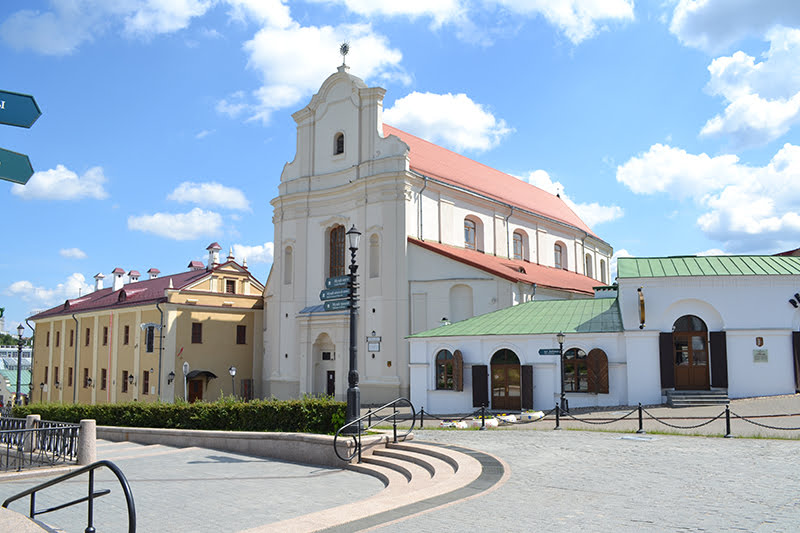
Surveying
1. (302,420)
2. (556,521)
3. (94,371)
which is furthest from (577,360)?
(94,371)

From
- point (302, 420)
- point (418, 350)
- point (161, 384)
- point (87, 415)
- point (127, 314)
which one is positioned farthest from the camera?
point (127, 314)

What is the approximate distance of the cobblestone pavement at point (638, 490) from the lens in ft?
25.7

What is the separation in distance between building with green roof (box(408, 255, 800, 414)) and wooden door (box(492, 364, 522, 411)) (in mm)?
40

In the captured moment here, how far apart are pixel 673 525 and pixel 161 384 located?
35.2 meters

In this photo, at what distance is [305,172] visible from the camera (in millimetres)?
38219

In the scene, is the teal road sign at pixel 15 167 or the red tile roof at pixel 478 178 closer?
the teal road sign at pixel 15 167

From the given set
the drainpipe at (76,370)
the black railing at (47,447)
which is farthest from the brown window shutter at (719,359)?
the drainpipe at (76,370)

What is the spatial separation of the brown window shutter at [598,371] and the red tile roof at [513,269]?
7.57m

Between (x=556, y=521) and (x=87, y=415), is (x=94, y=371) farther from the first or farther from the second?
(x=556, y=521)

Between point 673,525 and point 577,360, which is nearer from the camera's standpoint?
point 673,525

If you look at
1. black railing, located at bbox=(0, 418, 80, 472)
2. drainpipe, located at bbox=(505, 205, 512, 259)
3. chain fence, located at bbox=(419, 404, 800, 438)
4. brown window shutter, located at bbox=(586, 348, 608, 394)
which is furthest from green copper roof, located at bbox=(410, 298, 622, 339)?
black railing, located at bbox=(0, 418, 80, 472)

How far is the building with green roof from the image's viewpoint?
22.7m

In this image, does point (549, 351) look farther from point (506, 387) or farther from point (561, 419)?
point (561, 419)

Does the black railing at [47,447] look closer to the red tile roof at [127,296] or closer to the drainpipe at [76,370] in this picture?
the red tile roof at [127,296]
